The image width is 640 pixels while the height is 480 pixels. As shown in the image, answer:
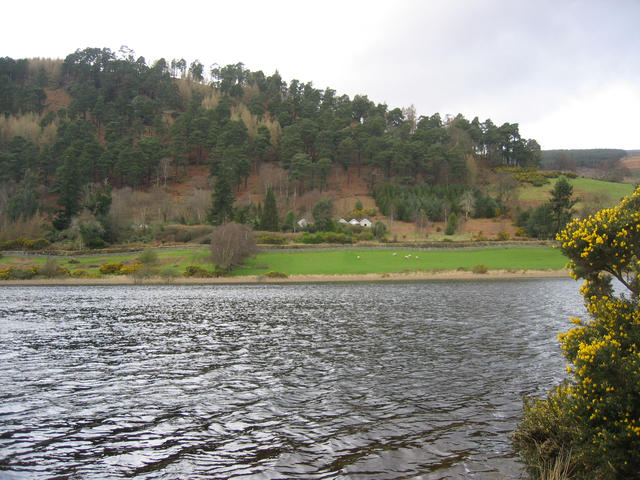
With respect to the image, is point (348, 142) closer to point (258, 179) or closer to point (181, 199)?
point (258, 179)

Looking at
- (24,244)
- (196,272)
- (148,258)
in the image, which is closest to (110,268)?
(148,258)

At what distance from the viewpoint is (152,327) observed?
26281 mm

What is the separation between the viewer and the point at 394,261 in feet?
215

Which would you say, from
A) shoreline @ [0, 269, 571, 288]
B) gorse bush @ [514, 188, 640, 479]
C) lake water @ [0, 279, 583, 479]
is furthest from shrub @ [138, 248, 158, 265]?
gorse bush @ [514, 188, 640, 479]

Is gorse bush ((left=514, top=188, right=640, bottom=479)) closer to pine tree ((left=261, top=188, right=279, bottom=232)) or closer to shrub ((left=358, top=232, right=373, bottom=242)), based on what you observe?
shrub ((left=358, top=232, right=373, bottom=242))

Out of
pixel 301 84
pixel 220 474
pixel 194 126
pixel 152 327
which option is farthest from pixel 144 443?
pixel 301 84

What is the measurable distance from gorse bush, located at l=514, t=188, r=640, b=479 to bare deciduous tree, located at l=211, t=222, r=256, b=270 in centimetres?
5374

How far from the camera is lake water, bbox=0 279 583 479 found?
8930mm

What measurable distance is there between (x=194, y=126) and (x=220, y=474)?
134m

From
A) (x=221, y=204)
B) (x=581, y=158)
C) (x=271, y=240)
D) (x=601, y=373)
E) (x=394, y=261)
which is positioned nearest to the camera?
(x=601, y=373)

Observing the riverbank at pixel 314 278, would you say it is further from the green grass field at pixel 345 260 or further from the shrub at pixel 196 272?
the green grass field at pixel 345 260

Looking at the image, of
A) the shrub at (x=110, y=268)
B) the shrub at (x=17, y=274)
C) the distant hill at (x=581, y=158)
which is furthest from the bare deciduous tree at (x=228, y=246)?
the distant hill at (x=581, y=158)

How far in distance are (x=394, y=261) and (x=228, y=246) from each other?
23176mm

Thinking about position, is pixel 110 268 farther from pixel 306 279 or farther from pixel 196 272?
pixel 306 279
